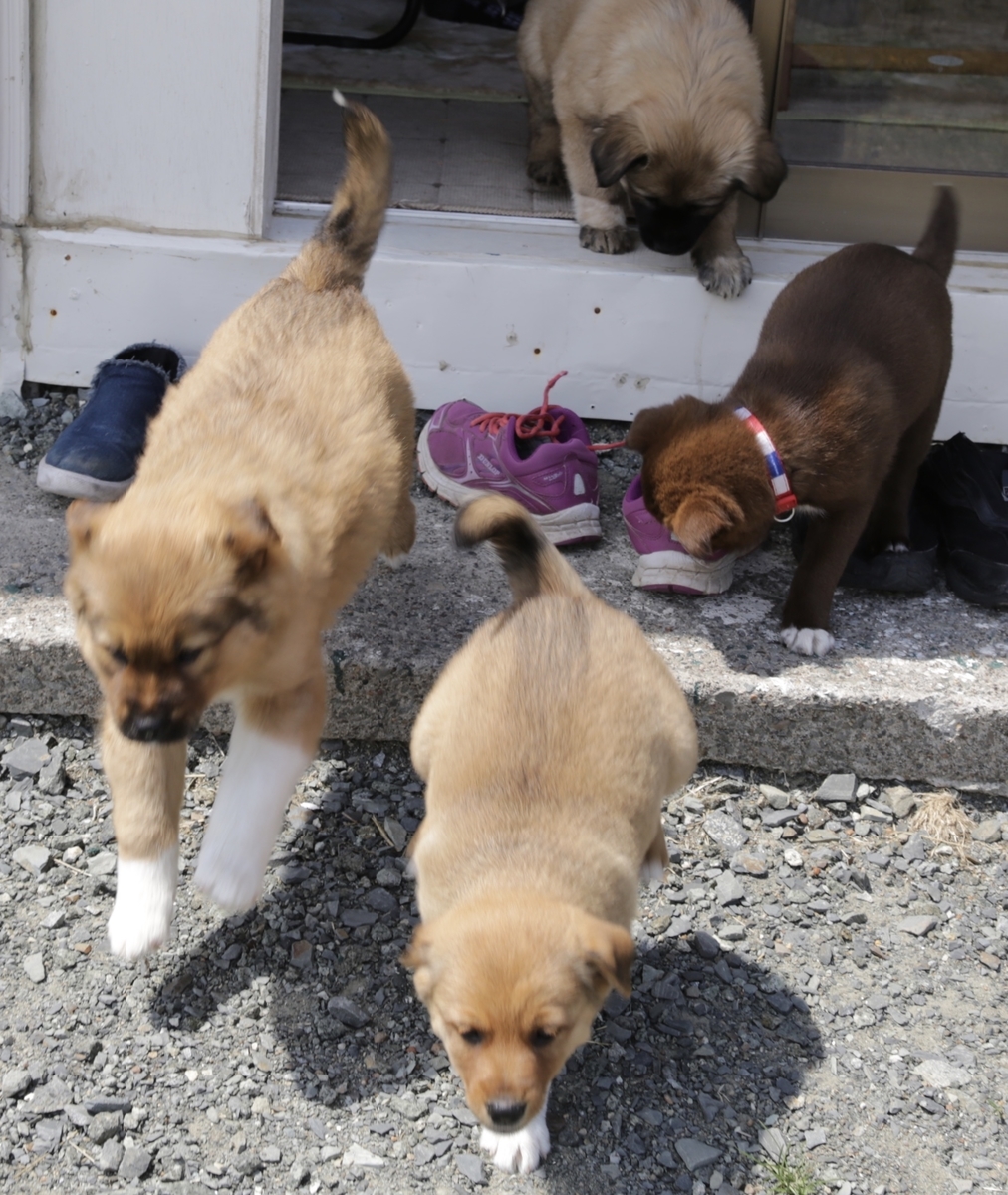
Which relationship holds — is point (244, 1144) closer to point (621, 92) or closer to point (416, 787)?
point (416, 787)

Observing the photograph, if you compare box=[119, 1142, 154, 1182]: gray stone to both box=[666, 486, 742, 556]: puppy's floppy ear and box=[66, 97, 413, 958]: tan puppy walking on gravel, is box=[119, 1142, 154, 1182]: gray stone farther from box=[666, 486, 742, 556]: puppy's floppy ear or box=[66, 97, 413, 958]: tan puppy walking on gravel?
box=[666, 486, 742, 556]: puppy's floppy ear

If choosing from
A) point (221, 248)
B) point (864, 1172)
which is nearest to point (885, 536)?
point (864, 1172)

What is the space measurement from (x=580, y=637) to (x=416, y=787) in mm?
733

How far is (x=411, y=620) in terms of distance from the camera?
325cm

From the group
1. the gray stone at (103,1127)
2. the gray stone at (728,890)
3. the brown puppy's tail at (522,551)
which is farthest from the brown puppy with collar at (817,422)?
the gray stone at (103,1127)

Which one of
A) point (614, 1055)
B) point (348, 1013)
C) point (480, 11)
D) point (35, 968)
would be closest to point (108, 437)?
point (35, 968)

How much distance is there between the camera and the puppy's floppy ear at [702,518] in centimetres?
304

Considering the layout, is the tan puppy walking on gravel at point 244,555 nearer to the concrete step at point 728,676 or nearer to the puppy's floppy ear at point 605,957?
the concrete step at point 728,676

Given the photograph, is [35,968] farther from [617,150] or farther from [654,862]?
[617,150]

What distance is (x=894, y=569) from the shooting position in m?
3.55

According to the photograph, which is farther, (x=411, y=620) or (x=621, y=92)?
(x=621, y=92)

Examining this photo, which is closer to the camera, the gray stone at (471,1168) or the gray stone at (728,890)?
the gray stone at (471,1168)

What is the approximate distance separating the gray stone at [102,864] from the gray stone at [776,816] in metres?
1.54

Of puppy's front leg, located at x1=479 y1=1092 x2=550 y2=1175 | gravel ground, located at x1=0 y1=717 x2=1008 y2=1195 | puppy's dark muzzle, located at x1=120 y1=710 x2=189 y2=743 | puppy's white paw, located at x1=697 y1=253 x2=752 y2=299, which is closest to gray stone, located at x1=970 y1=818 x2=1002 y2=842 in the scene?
gravel ground, located at x1=0 y1=717 x2=1008 y2=1195
